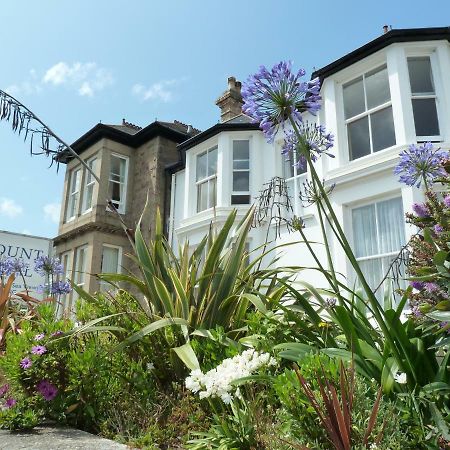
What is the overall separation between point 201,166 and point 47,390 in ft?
36.0

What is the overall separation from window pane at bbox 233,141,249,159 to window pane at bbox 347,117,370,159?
3.54 m

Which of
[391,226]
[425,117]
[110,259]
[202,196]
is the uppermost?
[425,117]

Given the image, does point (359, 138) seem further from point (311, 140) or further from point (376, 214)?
point (311, 140)

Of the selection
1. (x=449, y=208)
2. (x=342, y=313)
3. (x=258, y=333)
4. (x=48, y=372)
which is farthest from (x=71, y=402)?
(x=449, y=208)

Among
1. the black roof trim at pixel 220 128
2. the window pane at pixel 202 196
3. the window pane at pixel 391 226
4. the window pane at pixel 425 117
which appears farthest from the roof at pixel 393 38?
the window pane at pixel 202 196

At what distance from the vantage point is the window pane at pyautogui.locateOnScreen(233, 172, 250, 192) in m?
12.5

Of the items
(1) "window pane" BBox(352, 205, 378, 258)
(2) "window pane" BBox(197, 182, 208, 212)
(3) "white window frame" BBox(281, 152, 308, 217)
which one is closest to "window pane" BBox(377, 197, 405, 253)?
(1) "window pane" BBox(352, 205, 378, 258)

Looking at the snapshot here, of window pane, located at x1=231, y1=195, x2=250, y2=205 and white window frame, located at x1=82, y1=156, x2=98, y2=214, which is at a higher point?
white window frame, located at x1=82, y1=156, x2=98, y2=214

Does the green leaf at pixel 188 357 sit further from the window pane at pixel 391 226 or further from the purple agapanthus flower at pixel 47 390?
the window pane at pixel 391 226

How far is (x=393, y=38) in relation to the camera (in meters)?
9.24

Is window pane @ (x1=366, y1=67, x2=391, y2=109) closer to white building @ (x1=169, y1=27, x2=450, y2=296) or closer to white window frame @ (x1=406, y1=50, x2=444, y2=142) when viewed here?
white building @ (x1=169, y1=27, x2=450, y2=296)

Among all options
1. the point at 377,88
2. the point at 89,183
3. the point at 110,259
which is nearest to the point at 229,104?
the point at 89,183

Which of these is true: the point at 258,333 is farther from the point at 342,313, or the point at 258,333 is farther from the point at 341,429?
the point at 341,429

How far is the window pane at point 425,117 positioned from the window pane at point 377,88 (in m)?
0.68
